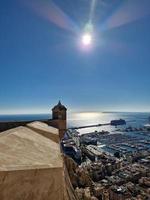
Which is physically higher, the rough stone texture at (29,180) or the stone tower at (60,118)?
the stone tower at (60,118)

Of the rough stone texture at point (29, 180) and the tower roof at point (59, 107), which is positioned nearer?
the rough stone texture at point (29, 180)

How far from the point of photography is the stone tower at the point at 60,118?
1776 centimetres

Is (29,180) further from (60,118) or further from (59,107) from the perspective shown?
(59,107)

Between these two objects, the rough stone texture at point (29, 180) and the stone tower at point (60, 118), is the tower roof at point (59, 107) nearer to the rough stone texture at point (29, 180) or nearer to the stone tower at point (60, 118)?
the stone tower at point (60, 118)

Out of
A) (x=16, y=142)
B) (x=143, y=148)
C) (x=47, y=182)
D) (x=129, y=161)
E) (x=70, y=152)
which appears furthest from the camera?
(x=143, y=148)

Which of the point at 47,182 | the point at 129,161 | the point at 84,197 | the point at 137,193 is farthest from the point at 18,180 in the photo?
the point at 129,161

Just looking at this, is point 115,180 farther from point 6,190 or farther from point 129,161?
point 6,190

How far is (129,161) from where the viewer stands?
52.7 metres

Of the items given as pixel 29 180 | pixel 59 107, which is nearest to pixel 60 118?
pixel 59 107

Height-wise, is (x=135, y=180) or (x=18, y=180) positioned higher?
(x=18, y=180)

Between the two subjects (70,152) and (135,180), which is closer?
(135,180)

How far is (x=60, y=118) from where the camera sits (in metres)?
18.1

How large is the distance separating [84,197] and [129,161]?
41621mm

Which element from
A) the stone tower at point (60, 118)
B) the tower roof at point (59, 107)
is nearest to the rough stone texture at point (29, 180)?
the stone tower at point (60, 118)
